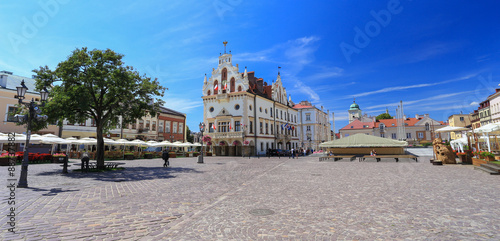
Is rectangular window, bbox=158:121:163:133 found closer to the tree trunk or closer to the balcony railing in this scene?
the balcony railing

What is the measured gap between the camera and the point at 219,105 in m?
46.8

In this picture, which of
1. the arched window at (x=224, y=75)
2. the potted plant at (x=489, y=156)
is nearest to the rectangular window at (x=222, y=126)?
the arched window at (x=224, y=75)

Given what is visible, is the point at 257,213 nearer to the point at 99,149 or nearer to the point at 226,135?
the point at 99,149

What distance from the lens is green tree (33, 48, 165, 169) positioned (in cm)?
1560

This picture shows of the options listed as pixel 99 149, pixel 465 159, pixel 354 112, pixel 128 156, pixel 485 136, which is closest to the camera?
pixel 99 149

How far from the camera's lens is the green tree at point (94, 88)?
51.2 ft

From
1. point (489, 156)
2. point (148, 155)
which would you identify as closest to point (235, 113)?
point (148, 155)

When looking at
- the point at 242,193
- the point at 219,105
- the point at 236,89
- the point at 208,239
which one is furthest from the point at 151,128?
the point at 208,239

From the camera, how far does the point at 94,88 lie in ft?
55.8

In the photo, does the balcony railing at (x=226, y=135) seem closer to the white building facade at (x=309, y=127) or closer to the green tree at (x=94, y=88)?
the green tree at (x=94, y=88)

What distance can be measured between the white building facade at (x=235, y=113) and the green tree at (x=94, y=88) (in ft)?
81.0

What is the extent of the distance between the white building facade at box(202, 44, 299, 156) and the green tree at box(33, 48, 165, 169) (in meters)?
24.7

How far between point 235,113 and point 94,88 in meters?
29.2

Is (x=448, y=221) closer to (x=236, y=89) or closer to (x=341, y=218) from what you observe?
(x=341, y=218)
